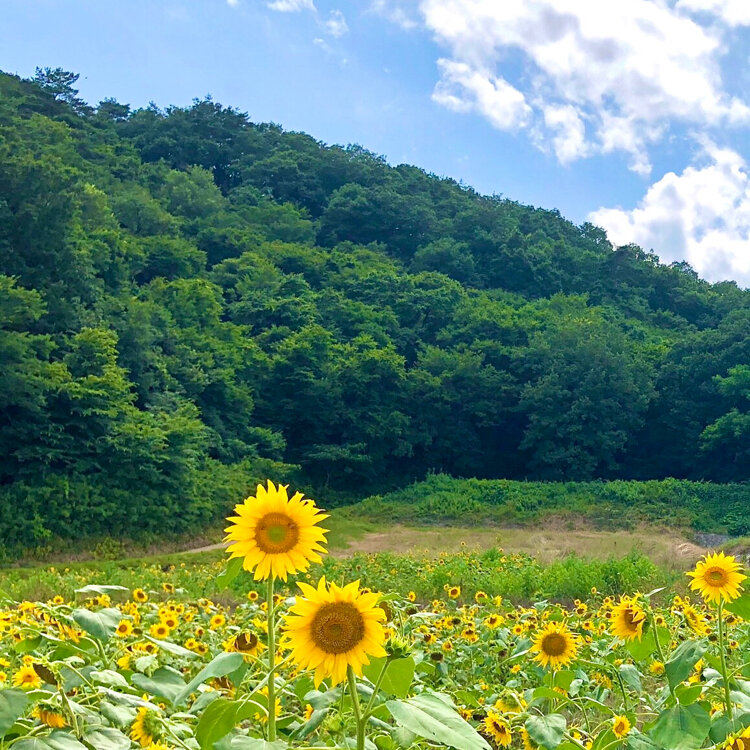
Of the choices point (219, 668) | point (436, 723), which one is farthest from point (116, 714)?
point (436, 723)

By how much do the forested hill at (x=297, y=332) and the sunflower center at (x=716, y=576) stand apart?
14.0m

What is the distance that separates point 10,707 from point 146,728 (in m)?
0.27

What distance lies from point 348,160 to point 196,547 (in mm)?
29744

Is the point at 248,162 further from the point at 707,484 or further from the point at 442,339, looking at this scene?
the point at 707,484

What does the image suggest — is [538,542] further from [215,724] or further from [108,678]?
[215,724]

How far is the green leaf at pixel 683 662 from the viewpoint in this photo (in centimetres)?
130

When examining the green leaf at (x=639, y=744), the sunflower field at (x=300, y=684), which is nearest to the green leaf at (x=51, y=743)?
the sunflower field at (x=300, y=684)

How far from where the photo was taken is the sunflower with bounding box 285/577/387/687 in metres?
1.06

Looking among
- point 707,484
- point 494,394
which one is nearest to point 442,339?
point 494,394

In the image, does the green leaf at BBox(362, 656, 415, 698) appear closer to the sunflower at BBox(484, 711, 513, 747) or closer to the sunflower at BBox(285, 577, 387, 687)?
the sunflower at BBox(285, 577, 387, 687)

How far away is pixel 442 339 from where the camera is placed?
29344 mm

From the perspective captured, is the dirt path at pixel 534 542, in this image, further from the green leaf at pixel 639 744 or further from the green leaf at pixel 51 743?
the green leaf at pixel 51 743

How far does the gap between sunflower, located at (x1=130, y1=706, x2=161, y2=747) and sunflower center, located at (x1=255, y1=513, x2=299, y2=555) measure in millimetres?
272

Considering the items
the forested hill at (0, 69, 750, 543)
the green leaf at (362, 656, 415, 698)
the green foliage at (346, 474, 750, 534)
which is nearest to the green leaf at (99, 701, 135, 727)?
the green leaf at (362, 656, 415, 698)
